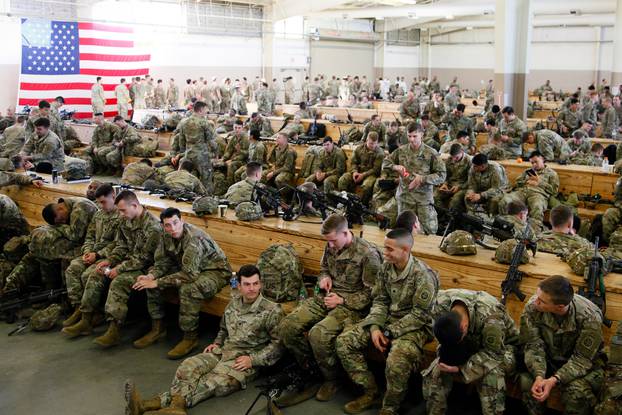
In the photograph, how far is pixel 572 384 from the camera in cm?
400

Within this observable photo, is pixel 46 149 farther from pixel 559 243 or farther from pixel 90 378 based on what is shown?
pixel 559 243

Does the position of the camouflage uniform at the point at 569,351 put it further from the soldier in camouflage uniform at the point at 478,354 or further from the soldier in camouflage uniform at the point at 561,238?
the soldier in camouflage uniform at the point at 561,238

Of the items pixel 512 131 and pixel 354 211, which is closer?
pixel 354 211

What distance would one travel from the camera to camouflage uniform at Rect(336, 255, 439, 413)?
14.4 feet

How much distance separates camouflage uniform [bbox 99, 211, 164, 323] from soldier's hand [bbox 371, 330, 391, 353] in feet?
7.62

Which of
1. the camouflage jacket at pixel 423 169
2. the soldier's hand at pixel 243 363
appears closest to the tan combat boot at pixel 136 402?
the soldier's hand at pixel 243 363

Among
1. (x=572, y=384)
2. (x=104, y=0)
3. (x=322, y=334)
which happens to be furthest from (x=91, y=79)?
(x=572, y=384)

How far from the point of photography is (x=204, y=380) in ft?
15.8

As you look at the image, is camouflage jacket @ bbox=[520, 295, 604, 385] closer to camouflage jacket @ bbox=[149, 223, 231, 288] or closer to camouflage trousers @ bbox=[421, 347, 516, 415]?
camouflage trousers @ bbox=[421, 347, 516, 415]

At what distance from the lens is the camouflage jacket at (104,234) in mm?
6457

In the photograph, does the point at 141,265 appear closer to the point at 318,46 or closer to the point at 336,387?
the point at 336,387

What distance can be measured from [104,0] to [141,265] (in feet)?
60.1

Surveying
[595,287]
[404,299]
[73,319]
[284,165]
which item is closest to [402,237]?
[404,299]

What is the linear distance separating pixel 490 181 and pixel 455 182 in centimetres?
69
